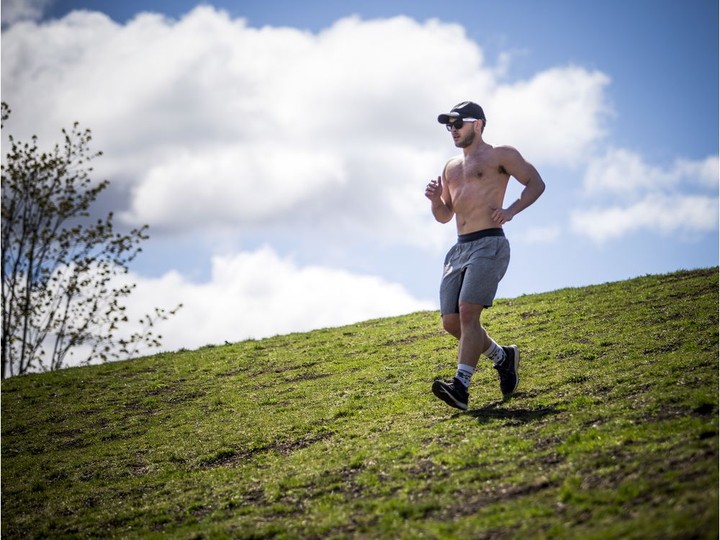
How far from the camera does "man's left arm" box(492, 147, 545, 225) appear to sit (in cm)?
836

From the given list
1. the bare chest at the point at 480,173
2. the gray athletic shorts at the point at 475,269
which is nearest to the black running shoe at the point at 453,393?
the gray athletic shorts at the point at 475,269

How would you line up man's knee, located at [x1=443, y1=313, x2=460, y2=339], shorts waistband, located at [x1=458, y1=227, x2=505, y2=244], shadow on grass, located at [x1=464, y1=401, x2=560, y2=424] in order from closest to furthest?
shadow on grass, located at [x1=464, y1=401, x2=560, y2=424] → shorts waistband, located at [x1=458, y1=227, x2=505, y2=244] → man's knee, located at [x1=443, y1=313, x2=460, y2=339]

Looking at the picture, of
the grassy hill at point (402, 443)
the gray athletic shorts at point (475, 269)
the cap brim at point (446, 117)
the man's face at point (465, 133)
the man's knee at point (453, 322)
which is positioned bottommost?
the grassy hill at point (402, 443)

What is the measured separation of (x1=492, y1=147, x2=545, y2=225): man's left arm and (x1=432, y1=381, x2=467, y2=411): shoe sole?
81.5 inches

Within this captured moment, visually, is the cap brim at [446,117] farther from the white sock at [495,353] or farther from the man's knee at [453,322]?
the white sock at [495,353]

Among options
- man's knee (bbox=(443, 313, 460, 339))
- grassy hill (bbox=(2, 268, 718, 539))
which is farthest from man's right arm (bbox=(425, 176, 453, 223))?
grassy hill (bbox=(2, 268, 718, 539))

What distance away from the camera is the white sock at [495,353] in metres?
8.74

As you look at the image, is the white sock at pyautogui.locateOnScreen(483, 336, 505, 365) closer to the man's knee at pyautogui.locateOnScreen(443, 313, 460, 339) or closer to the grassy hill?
the man's knee at pyautogui.locateOnScreen(443, 313, 460, 339)

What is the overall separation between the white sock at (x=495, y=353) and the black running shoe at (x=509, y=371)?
0.20ft

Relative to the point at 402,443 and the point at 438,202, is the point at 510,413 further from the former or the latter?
the point at 438,202

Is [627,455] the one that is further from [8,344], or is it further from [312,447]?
[8,344]

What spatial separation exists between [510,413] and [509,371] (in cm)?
103

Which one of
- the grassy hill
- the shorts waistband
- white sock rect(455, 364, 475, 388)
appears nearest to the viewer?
the grassy hill

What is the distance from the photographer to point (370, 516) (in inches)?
223
